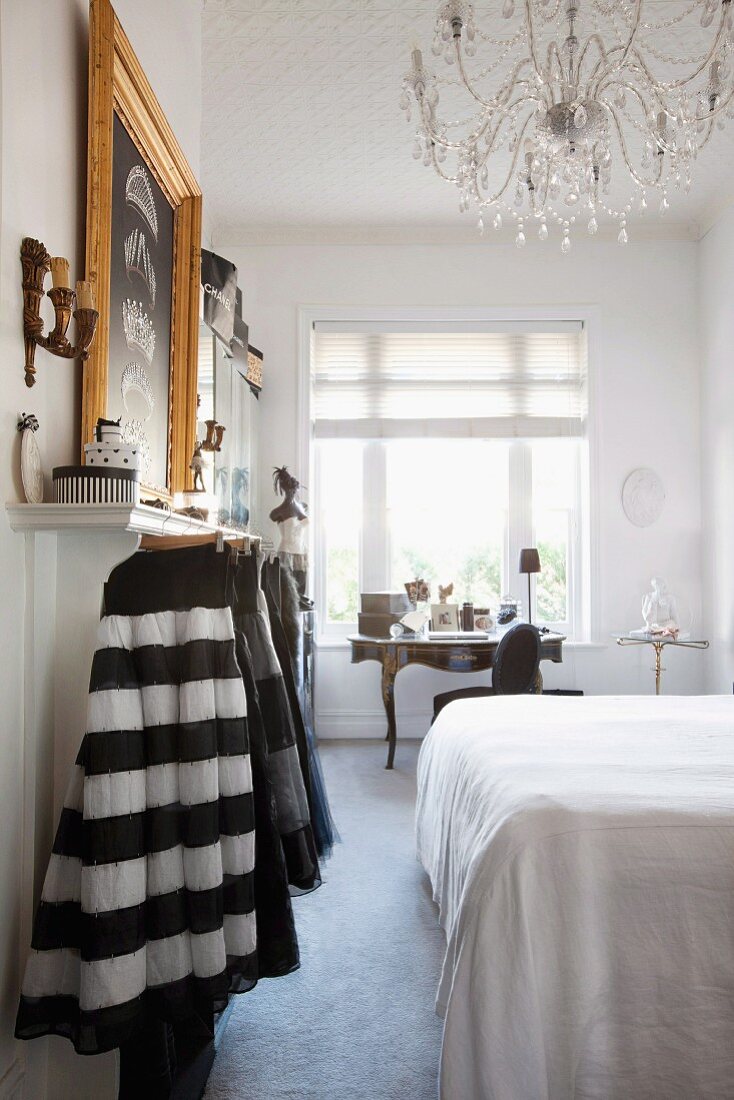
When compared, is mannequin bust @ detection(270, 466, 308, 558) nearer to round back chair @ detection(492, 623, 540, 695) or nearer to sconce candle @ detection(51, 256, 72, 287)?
round back chair @ detection(492, 623, 540, 695)

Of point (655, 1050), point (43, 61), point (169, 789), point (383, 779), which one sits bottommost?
point (383, 779)

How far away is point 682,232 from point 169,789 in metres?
5.29

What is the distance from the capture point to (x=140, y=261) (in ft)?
7.25

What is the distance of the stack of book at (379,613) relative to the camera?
4883 millimetres

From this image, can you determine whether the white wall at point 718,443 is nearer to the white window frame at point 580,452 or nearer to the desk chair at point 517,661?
the white window frame at point 580,452

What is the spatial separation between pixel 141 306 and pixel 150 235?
245mm

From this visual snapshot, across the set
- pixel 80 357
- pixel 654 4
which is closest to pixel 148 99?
pixel 80 357

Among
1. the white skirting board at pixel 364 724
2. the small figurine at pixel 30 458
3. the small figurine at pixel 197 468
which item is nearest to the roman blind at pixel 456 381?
the white skirting board at pixel 364 724

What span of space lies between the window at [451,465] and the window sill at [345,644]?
79mm

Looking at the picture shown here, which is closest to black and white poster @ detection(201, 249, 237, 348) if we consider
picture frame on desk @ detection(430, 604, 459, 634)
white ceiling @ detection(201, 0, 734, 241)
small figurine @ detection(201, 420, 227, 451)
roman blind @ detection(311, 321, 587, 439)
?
small figurine @ detection(201, 420, 227, 451)

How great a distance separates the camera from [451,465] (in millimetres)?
5629

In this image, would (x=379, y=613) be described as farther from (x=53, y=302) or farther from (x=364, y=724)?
(x=53, y=302)

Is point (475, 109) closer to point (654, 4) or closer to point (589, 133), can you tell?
point (654, 4)

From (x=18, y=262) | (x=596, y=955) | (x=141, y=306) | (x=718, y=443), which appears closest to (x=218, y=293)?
(x=141, y=306)
